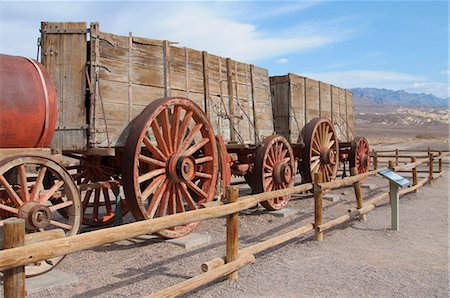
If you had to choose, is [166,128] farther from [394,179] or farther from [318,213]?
[394,179]

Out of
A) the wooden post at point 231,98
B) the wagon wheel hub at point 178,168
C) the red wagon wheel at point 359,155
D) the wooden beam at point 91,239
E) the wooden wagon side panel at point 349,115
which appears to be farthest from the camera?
the wooden wagon side panel at point 349,115

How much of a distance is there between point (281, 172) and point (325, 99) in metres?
4.15

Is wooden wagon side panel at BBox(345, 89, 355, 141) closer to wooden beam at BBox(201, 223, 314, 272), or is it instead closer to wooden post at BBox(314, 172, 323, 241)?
wooden post at BBox(314, 172, 323, 241)

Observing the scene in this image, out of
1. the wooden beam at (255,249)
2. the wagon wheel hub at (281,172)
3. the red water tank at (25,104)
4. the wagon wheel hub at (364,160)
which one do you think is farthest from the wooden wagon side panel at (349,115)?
the red water tank at (25,104)

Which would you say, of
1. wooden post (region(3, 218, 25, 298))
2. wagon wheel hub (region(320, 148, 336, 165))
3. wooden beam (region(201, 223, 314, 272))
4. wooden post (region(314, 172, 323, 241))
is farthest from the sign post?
wooden post (region(3, 218, 25, 298))

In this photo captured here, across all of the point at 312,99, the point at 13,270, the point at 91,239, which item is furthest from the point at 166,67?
the point at 312,99

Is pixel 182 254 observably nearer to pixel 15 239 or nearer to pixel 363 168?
pixel 15 239

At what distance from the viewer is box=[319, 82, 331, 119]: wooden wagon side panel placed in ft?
37.0

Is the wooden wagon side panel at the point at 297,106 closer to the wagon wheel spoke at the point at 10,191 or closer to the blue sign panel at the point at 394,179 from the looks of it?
the blue sign panel at the point at 394,179

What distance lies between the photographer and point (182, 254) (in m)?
5.36

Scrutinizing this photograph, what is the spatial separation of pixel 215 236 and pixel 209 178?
911 mm

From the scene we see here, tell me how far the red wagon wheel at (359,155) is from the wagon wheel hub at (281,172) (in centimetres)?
468

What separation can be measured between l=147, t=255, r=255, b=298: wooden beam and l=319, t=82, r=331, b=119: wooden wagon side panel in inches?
294

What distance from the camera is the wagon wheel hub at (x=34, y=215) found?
4137 millimetres
